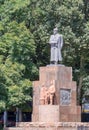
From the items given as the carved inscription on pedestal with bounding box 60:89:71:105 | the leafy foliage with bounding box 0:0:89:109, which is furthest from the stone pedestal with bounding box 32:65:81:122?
→ the leafy foliage with bounding box 0:0:89:109

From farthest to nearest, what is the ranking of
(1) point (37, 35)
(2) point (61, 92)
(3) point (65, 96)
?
1. (1) point (37, 35)
2. (3) point (65, 96)
3. (2) point (61, 92)

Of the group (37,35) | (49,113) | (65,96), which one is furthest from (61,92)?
(37,35)

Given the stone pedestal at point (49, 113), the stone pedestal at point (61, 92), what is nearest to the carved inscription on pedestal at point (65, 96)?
the stone pedestal at point (61, 92)

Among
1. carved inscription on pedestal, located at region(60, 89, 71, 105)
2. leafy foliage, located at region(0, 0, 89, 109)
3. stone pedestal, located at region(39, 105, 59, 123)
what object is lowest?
stone pedestal, located at region(39, 105, 59, 123)

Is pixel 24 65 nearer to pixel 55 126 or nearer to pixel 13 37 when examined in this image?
pixel 13 37

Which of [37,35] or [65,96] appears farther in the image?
[37,35]

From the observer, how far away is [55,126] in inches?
1038

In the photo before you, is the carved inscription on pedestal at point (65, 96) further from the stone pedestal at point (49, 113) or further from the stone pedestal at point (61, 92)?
the stone pedestal at point (49, 113)

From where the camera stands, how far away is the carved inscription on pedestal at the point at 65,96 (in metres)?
27.7

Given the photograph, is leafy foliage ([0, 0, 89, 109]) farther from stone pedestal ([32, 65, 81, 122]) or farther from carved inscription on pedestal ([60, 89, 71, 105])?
carved inscription on pedestal ([60, 89, 71, 105])

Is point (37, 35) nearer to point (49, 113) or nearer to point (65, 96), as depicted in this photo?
point (65, 96)

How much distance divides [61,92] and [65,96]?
34 centimetres

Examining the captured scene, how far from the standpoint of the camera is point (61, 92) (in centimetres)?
2773

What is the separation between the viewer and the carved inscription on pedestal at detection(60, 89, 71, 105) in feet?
90.8
